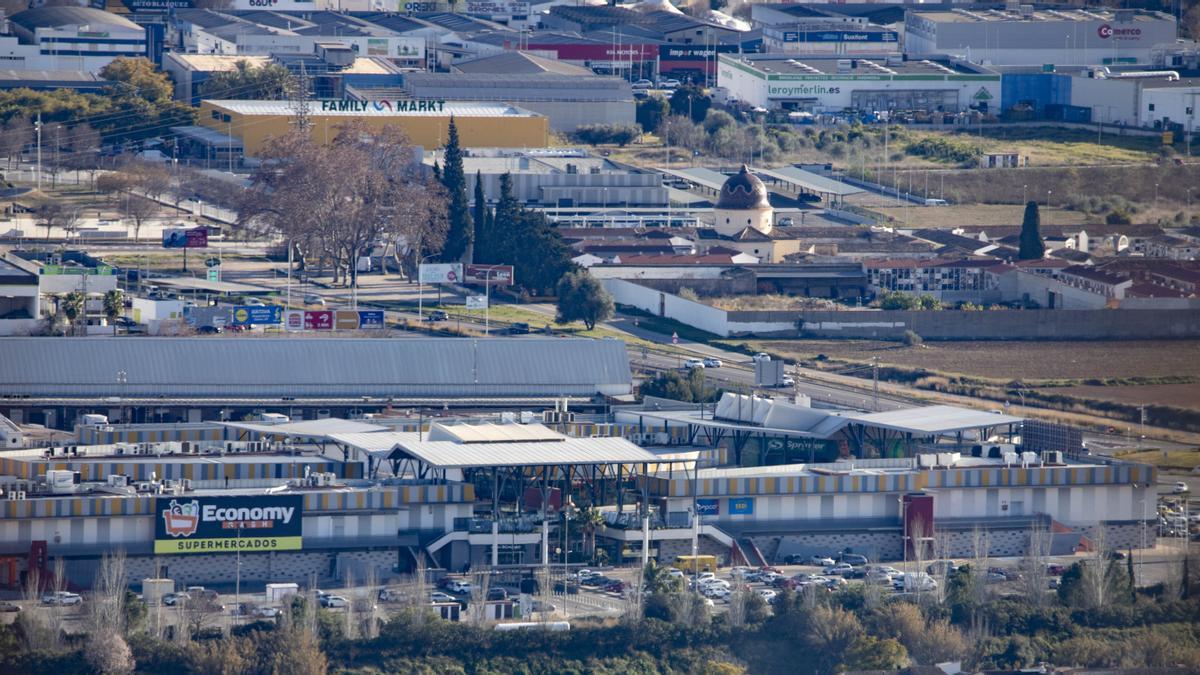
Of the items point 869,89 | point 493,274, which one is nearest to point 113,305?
point 493,274

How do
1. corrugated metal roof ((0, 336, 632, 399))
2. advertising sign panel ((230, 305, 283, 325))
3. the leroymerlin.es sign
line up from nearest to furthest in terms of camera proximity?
1. the leroymerlin.es sign
2. corrugated metal roof ((0, 336, 632, 399))
3. advertising sign panel ((230, 305, 283, 325))

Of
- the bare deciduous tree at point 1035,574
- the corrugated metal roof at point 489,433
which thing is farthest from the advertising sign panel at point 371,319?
the bare deciduous tree at point 1035,574

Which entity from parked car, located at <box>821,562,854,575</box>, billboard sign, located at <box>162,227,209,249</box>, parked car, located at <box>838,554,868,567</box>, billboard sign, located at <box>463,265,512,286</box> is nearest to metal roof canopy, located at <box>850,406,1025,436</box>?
parked car, located at <box>838,554,868,567</box>

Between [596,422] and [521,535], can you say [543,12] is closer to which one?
[596,422]

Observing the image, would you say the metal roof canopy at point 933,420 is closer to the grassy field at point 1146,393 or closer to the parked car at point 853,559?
the parked car at point 853,559

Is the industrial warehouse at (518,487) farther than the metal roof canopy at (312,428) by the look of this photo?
No

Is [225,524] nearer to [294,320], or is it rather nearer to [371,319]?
[294,320]

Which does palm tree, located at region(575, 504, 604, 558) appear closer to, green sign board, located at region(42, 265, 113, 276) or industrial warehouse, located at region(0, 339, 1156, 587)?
industrial warehouse, located at region(0, 339, 1156, 587)
